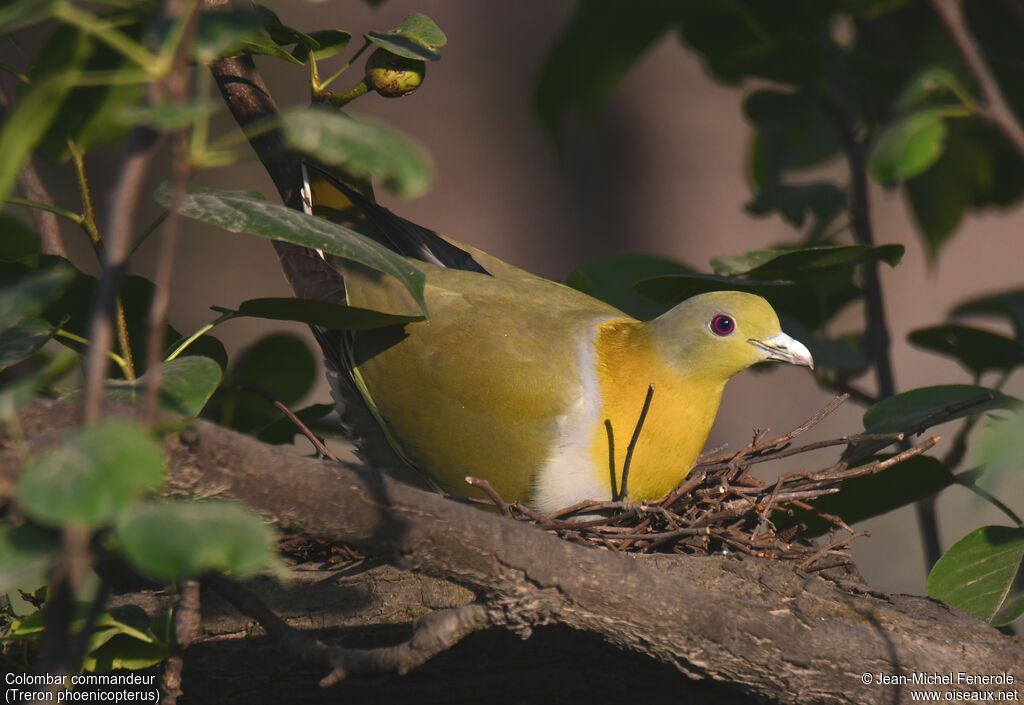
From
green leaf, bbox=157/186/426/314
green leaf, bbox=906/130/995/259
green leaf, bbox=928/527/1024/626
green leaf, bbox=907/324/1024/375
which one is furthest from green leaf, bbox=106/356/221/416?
green leaf, bbox=906/130/995/259

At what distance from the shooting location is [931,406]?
2.13 metres

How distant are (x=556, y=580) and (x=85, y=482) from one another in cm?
92

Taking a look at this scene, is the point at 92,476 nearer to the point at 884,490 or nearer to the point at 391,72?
the point at 391,72

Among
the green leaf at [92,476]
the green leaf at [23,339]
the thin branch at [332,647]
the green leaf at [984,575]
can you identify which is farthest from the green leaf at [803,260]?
the green leaf at [92,476]

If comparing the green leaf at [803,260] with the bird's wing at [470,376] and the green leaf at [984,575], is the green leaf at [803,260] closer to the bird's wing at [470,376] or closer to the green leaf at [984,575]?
the bird's wing at [470,376]

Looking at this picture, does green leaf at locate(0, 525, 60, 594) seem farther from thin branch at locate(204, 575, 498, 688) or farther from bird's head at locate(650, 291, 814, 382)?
bird's head at locate(650, 291, 814, 382)

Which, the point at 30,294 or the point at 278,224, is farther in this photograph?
the point at 278,224

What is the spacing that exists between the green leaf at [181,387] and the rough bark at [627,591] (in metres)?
0.07

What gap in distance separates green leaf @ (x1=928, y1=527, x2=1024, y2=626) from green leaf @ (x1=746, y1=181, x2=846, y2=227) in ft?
3.22

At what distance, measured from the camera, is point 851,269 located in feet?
8.30

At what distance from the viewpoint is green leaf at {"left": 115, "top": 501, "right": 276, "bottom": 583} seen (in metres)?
0.78

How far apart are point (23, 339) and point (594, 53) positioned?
5.73 ft

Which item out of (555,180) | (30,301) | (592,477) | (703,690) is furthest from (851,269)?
(555,180)

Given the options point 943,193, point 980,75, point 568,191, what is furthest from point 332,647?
point 568,191
